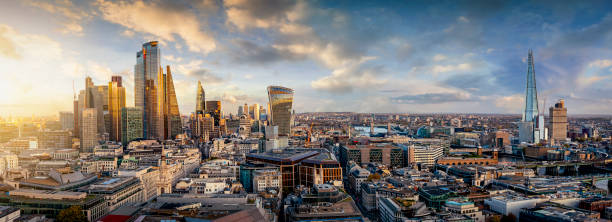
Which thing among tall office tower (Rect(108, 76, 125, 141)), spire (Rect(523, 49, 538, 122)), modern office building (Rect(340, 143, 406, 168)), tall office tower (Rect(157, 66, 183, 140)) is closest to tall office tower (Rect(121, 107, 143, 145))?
tall office tower (Rect(108, 76, 125, 141))

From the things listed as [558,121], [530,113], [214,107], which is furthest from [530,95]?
[214,107]

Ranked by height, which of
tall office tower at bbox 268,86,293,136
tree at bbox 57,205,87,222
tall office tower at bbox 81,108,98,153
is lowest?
tree at bbox 57,205,87,222

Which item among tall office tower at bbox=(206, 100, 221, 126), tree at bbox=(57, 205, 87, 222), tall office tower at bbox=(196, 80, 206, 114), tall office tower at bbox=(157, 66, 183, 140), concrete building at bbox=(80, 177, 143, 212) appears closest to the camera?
tree at bbox=(57, 205, 87, 222)

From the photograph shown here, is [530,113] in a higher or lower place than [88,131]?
higher

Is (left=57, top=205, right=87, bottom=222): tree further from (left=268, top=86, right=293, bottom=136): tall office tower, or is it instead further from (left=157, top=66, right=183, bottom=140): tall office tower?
(left=157, top=66, right=183, bottom=140): tall office tower

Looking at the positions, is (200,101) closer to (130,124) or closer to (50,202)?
(130,124)

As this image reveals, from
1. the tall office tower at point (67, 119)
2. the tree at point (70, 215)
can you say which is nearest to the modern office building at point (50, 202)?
the tree at point (70, 215)

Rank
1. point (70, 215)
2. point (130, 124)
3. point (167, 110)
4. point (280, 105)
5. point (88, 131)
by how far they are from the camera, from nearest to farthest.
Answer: point (70, 215)
point (88, 131)
point (280, 105)
point (130, 124)
point (167, 110)

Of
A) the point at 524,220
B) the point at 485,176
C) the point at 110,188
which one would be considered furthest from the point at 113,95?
the point at 524,220
